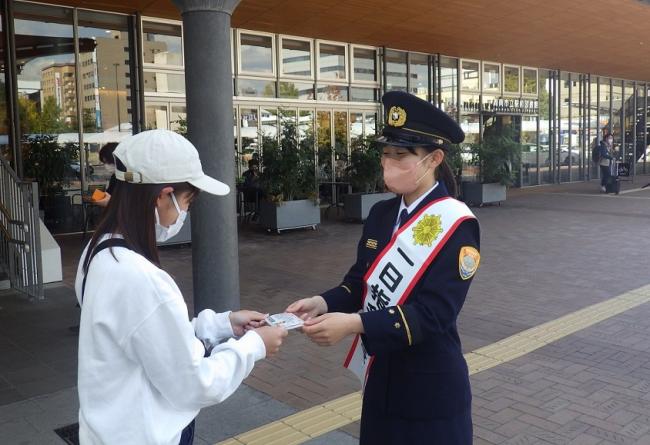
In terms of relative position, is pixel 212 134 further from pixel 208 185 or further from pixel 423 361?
pixel 423 361

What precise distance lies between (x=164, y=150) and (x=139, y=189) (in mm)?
130

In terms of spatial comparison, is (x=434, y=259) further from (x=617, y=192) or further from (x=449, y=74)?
(x=617, y=192)

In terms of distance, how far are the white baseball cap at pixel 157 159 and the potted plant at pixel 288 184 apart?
32.2 feet

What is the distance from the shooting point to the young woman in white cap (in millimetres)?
1654

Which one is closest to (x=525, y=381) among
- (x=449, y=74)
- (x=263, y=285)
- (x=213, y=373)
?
(x=213, y=373)

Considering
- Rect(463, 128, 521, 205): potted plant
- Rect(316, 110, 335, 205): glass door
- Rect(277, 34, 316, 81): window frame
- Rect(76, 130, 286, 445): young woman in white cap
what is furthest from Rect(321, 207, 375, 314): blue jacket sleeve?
Rect(463, 128, 521, 205): potted plant

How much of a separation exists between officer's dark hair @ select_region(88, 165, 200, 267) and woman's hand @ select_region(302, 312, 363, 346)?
556mm

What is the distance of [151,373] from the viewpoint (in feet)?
5.51

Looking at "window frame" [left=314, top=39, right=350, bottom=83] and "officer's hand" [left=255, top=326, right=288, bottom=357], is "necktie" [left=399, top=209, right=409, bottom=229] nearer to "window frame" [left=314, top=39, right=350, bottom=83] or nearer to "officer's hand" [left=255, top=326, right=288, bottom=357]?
"officer's hand" [left=255, top=326, right=288, bottom=357]

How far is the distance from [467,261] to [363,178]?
11202mm

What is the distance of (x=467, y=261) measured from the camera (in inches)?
82.4

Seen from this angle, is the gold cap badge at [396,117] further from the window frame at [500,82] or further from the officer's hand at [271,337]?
the window frame at [500,82]

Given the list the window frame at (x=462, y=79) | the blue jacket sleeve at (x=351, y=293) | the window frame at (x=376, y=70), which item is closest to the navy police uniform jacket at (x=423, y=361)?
the blue jacket sleeve at (x=351, y=293)

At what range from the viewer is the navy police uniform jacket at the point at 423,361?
80.5 inches
